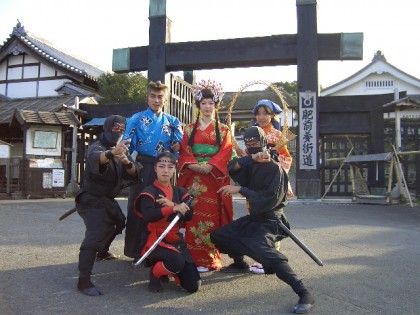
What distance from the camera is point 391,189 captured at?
1108 centimetres

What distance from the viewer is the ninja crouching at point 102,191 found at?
328 cm

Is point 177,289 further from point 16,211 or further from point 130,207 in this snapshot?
point 16,211

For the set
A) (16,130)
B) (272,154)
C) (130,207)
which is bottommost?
(130,207)

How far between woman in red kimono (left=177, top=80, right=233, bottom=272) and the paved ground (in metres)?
0.30

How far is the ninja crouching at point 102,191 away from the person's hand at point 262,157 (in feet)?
3.63

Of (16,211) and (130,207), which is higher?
(130,207)

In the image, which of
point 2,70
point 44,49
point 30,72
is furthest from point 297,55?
point 2,70

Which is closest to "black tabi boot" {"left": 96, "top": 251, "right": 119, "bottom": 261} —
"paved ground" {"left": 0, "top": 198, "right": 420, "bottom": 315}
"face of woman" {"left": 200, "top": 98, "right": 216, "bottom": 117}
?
"paved ground" {"left": 0, "top": 198, "right": 420, "bottom": 315}

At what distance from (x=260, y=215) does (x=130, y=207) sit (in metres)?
1.48

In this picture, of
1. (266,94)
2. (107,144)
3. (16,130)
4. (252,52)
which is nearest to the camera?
(107,144)

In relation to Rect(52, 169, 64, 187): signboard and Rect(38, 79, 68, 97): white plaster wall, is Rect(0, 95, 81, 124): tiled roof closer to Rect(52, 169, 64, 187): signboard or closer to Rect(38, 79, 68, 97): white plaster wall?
Rect(38, 79, 68, 97): white plaster wall

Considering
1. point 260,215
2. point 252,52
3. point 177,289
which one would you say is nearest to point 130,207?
point 177,289

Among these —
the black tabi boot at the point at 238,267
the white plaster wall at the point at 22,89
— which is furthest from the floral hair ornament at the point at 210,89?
the white plaster wall at the point at 22,89

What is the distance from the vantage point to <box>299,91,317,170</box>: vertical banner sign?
1063cm
